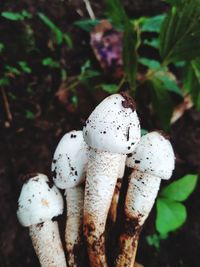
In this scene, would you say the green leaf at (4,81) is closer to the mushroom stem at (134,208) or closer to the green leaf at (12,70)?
the green leaf at (12,70)

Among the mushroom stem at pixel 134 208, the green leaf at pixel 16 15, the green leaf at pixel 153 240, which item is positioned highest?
the green leaf at pixel 16 15

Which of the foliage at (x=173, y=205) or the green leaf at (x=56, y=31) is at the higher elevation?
the green leaf at (x=56, y=31)

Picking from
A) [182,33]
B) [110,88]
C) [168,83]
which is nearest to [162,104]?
[168,83]

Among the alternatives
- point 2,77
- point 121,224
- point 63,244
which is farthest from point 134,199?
point 2,77

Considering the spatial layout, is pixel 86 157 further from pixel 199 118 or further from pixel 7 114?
pixel 199 118

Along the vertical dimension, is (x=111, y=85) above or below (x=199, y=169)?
above

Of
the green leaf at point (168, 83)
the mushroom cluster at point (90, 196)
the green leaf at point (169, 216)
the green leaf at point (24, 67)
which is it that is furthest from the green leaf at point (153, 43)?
the mushroom cluster at point (90, 196)

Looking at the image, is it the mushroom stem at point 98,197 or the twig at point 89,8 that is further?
the twig at point 89,8
